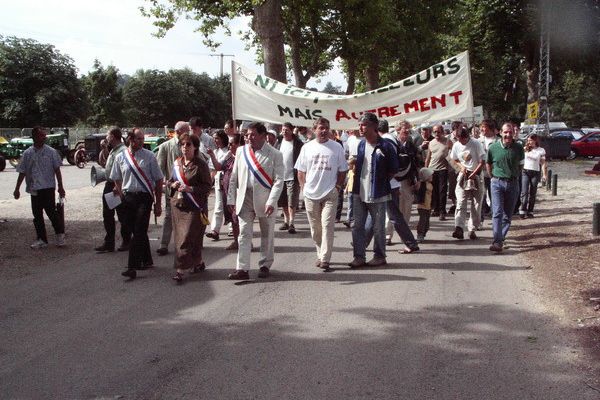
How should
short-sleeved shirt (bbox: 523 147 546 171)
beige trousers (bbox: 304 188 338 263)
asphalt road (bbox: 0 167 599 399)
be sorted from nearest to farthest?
1. asphalt road (bbox: 0 167 599 399)
2. beige trousers (bbox: 304 188 338 263)
3. short-sleeved shirt (bbox: 523 147 546 171)

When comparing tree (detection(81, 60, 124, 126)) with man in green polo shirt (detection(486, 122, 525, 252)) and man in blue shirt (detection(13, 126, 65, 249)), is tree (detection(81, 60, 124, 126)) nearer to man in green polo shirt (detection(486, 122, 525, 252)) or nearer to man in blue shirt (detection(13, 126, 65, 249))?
man in blue shirt (detection(13, 126, 65, 249))

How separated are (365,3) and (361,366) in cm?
2760

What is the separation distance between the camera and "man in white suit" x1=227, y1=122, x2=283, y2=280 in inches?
311

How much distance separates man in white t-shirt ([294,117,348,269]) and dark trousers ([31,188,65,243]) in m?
4.15

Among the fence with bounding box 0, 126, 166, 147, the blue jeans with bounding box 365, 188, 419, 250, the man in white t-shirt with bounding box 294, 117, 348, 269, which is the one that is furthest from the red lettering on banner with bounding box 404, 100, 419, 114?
the fence with bounding box 0, 126, 166, 147

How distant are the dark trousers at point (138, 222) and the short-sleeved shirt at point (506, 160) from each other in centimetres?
491

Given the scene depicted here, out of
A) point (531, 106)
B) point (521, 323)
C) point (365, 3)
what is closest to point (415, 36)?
point (365, 3)

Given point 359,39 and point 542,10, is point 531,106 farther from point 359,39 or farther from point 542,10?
point 542,10

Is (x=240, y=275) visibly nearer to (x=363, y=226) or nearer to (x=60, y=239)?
(x=363, y=226)

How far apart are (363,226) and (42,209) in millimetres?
4984

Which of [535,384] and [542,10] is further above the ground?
[542,10]

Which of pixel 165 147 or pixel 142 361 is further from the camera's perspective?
pixel 165 147

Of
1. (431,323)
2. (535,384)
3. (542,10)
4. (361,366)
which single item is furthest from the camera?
(542,10)

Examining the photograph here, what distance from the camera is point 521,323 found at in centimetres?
607
